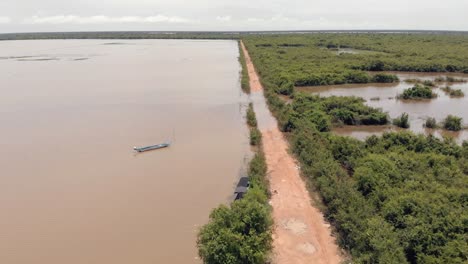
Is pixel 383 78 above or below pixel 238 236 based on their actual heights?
above

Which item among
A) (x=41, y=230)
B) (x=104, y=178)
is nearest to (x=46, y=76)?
(x=104, y=178)

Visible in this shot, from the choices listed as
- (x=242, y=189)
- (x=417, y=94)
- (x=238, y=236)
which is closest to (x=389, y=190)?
(x=242, y=189)

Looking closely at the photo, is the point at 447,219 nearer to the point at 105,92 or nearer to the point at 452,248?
the point at 452,248

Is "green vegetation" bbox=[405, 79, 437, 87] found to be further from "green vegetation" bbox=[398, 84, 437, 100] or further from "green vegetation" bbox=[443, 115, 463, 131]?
"green vegetation" bbox=[443, 115, 463, 131]

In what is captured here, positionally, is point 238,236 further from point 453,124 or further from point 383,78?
point 383,78

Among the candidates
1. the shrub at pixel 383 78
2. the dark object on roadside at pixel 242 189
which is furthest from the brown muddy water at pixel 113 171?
the shrub at pixel 383 78

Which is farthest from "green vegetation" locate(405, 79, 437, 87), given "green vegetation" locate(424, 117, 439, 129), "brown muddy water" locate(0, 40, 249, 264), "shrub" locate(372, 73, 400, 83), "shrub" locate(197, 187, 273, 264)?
"shrub" locate(197, 187, 273, 264)
